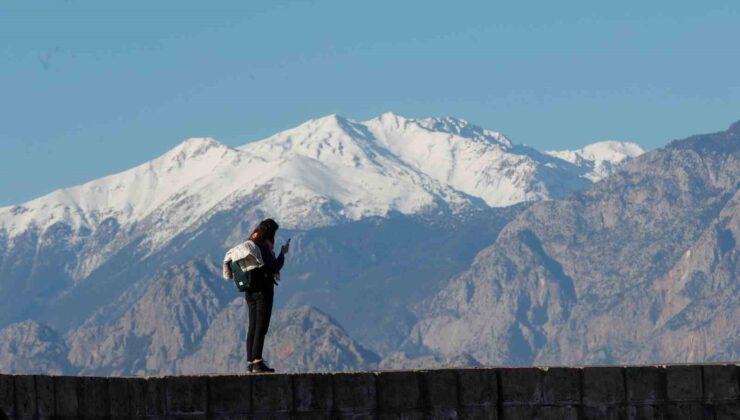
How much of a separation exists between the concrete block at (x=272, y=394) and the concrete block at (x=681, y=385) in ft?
13.5

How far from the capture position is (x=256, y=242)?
90.6 ft

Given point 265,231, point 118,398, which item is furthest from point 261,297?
point 118,398

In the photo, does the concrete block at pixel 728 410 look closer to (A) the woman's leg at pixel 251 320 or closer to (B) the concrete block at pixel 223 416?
(B) the concrete block at pixel 223 416

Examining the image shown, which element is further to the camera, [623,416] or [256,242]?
→ [256,242]

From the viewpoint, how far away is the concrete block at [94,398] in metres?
20.1

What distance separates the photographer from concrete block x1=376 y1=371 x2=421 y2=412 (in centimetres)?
2152

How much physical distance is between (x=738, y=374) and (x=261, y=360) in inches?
238

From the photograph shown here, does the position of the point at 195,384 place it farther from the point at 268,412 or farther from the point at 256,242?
the point at 256,242

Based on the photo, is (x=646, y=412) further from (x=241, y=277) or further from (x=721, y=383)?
A: (x=241, y=277)

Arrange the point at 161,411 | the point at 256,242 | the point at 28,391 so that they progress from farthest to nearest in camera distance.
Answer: the point at 256,242 < the point at 161,411 < the point at 28,391

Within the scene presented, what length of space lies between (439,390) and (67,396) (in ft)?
13.2

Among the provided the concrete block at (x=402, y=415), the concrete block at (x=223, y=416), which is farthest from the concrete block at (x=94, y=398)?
the concrete block at (x=402, y=415)

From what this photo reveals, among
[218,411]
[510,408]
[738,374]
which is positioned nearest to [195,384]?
[218,411]

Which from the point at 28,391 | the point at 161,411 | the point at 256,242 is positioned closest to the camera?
the point at 28,391
